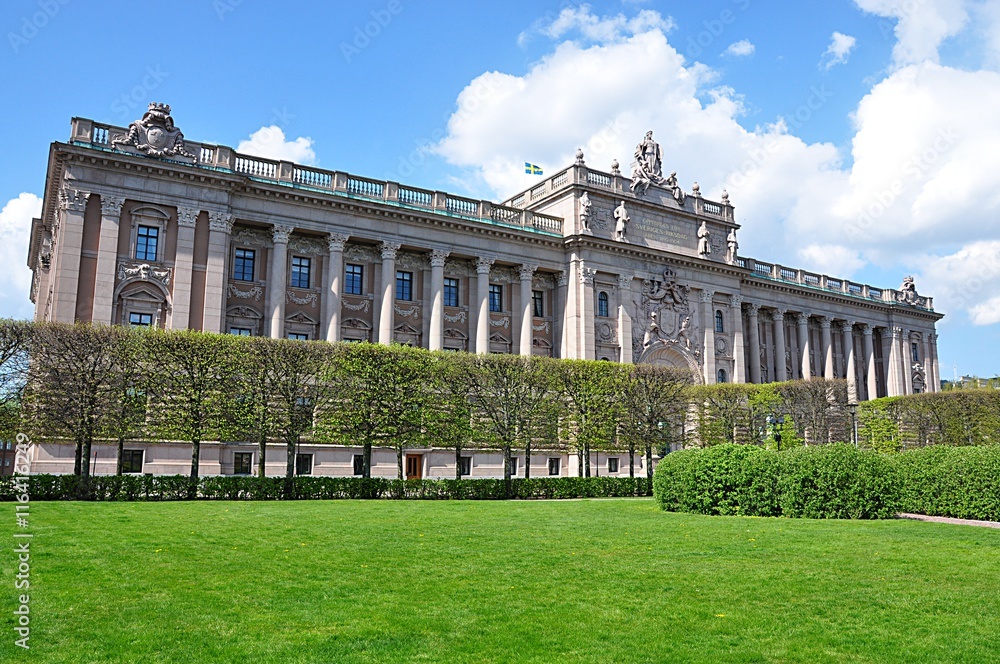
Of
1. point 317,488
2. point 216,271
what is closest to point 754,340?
point 216,271

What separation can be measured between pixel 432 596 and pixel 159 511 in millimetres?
15611

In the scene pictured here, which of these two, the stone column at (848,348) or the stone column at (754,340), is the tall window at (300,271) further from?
the stone column at (848,348)

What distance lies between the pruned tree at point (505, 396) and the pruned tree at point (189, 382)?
11917 millimetres

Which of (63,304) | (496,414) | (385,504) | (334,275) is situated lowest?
(385,504)

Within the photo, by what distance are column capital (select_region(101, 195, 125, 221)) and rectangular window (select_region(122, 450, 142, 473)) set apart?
509 inches

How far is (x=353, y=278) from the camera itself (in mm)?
50375

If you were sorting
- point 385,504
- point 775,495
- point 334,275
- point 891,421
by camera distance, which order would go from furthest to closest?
point 891,421, point 334,275, point 385,504, point 775,495

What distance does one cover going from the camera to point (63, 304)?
129ft

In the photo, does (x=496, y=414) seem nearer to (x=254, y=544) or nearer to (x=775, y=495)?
(x=775, y=495)

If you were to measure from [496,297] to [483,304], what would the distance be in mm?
3110

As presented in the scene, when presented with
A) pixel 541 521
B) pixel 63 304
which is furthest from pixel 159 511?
pixel 63 304

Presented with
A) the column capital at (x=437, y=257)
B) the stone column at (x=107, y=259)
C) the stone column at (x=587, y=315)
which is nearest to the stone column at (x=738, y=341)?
the stone column at (x=587, y=315)

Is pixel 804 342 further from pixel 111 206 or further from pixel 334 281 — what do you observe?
pixel 111 206

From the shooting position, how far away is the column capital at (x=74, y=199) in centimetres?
4009
